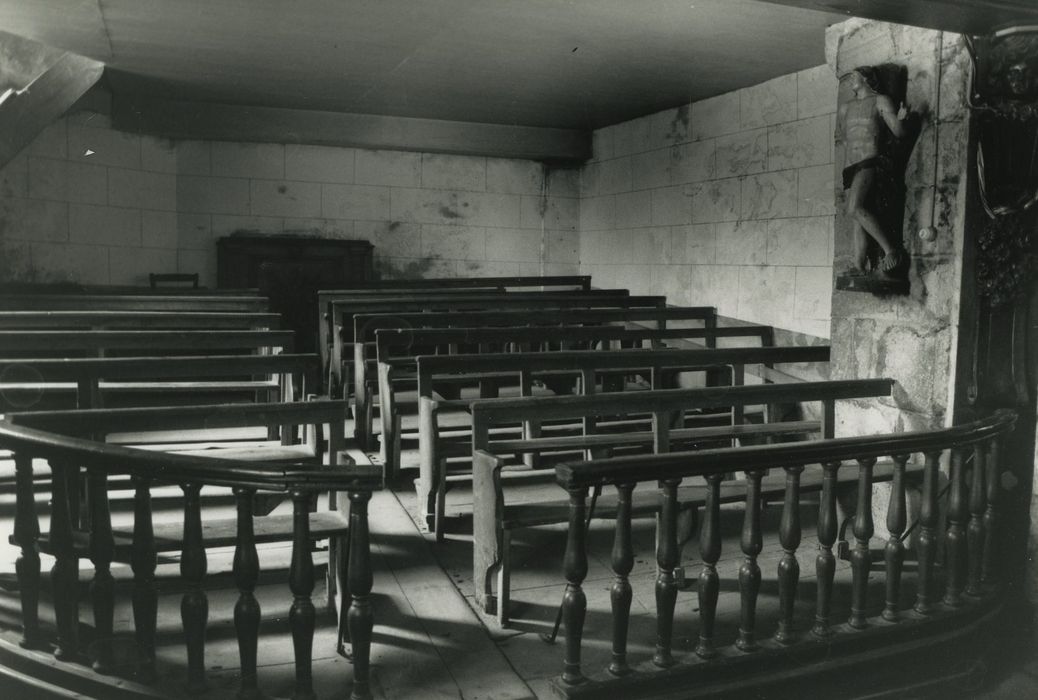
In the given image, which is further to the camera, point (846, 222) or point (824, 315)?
point (824, 315)

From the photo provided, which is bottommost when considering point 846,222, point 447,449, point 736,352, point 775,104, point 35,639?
point 35,639

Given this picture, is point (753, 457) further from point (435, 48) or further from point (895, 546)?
point (435, 48)

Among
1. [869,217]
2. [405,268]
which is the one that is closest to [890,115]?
[869,217]

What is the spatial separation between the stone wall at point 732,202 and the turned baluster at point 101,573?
5.03 metres

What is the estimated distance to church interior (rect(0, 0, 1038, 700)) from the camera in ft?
7.47

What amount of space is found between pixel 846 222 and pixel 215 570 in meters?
2.97

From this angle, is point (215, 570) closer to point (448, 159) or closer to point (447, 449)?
point (447, 449)

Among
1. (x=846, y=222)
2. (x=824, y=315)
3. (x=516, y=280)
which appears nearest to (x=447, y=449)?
(x=846, y=222)

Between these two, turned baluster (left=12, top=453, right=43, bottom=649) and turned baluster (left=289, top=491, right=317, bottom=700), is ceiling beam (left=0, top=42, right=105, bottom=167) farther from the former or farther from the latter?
turned baluster (left=289, top=491, right=317, bottom=700)

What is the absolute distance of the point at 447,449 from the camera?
360 cm

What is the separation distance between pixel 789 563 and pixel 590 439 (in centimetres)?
113

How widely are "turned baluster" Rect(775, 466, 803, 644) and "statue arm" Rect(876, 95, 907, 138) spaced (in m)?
1.73

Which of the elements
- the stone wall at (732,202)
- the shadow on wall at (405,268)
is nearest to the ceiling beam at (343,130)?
the stone wall at (732,202)

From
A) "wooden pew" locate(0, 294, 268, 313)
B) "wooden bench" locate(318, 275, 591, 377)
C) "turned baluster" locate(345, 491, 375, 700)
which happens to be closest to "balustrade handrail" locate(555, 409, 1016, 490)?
"turned baluster" locate(345, 491, 375, 700)
